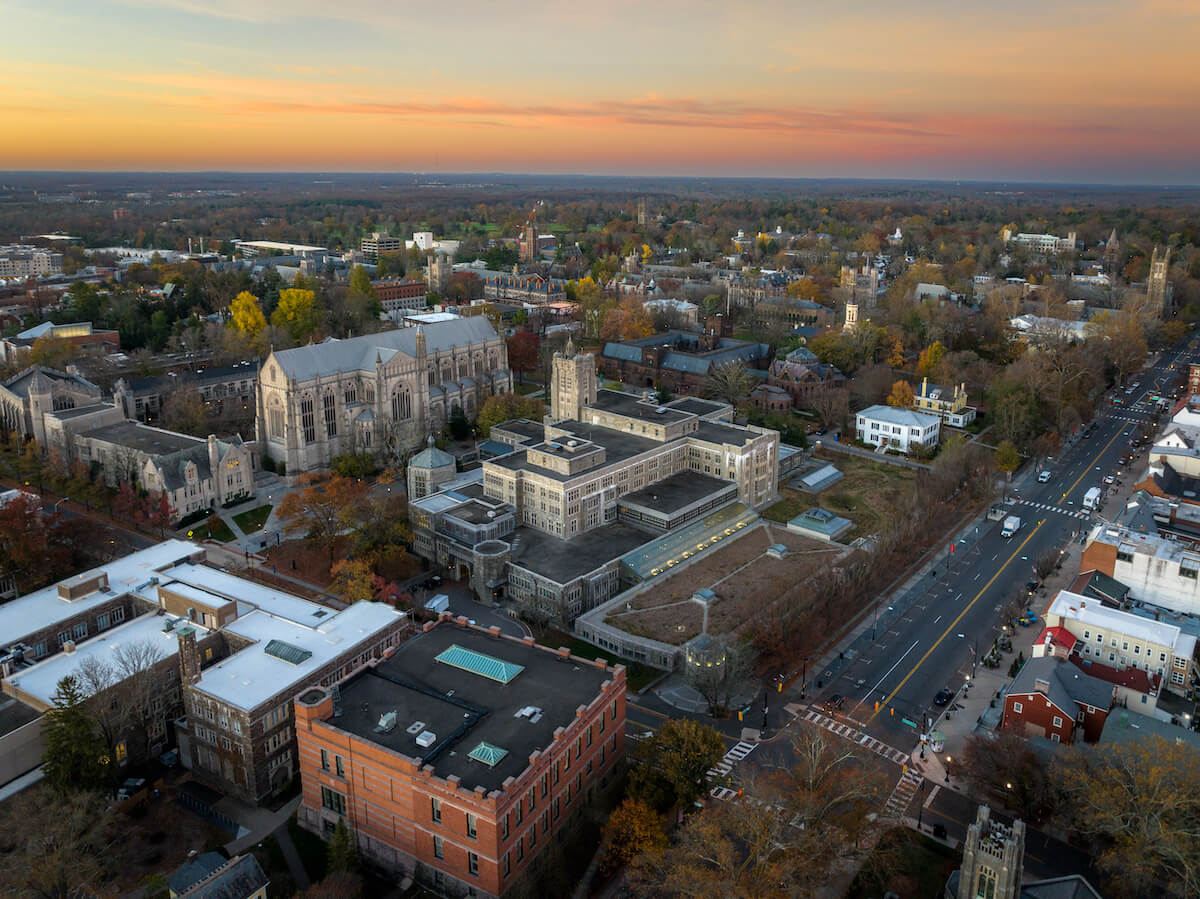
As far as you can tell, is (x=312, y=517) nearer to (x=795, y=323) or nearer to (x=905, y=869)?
(x=905, y=869)

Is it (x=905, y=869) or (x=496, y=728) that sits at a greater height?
(x=496, y=728)

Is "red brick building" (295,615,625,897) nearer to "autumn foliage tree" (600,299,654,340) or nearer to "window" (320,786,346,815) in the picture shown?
"window" (320,786,346,815)

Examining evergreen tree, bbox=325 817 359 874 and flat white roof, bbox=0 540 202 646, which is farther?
flat white roof, bbox=0 540 202 646

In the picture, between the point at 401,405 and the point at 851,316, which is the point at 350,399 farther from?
the point at 851,316

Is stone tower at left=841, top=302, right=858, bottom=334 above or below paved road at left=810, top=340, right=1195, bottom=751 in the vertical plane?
above

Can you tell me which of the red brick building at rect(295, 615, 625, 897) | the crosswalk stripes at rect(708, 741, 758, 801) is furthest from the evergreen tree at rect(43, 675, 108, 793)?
the crosswalk stripes at rect(708, 741, 758, 801)

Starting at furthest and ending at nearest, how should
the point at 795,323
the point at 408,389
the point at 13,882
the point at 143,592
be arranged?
the point at 795,323
the point at 408,389
the point at 143,592
the point at 13,882

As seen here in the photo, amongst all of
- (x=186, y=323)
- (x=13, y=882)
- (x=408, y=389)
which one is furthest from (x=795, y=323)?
(x=13, y=882)
